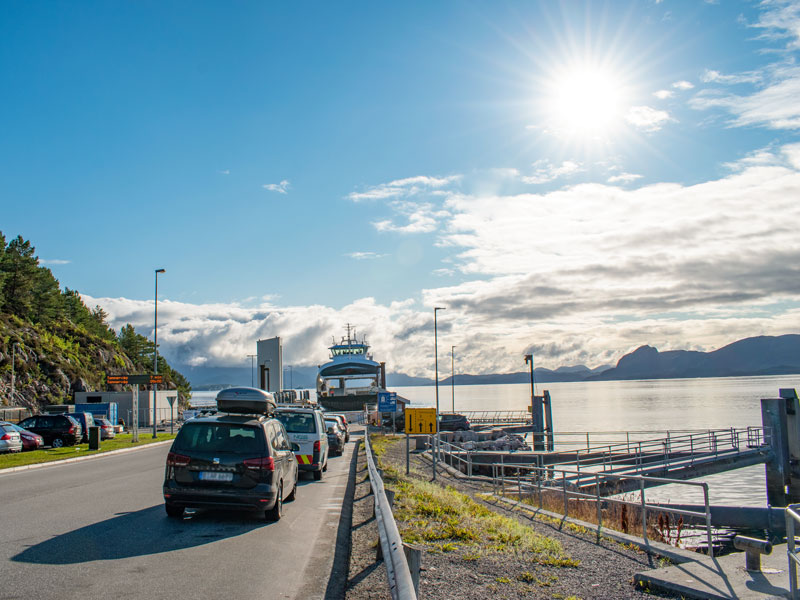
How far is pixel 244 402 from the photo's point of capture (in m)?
11.6

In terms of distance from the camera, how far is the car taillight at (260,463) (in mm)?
10039

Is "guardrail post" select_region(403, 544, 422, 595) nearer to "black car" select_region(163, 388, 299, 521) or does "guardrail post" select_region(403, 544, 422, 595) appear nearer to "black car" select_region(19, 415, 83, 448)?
"black car" select_region(163, 388, 299, 521)

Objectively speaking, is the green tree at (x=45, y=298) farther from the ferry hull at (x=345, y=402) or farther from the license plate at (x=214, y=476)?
the license plate at (x=214, y=476)

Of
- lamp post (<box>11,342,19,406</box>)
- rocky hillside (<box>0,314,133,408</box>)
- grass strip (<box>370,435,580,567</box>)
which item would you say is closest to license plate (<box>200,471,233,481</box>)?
grass strip (<box>370,435,580,567</box>)

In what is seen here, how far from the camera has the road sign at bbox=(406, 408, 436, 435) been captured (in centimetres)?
1953

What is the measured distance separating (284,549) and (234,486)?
6.29ft

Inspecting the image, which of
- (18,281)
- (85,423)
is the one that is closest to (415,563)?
(85,423)

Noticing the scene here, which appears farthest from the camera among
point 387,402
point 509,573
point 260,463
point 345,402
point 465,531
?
point 345,402

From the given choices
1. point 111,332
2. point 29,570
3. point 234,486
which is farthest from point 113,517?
point 111,332

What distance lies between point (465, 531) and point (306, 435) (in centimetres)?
884

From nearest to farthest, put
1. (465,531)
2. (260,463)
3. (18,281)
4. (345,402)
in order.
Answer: (465,531) < (260,463) < (18,281) < (345,402)

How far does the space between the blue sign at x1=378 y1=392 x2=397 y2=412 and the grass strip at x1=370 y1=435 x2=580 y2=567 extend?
15.5 meters

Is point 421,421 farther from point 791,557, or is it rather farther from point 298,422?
point 791,557

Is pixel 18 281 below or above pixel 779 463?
above
